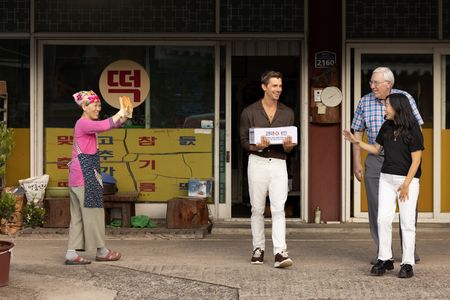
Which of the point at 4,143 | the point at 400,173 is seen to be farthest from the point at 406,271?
the point at 4,143

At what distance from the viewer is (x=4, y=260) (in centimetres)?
648

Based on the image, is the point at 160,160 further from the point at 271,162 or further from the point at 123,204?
the point at 271,162

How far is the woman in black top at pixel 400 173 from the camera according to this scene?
696 centimetres

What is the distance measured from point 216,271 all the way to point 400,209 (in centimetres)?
182

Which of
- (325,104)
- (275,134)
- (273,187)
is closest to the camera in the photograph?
(275,134)

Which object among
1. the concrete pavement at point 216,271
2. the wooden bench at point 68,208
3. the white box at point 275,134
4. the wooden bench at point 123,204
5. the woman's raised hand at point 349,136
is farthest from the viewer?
the wooden bench at point 123,204

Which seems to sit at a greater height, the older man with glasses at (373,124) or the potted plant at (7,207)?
the older man with glasses at (373,124)

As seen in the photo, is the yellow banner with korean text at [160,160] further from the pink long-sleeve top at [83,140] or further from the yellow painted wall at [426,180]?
the pink long-sleeve top at [83,140]

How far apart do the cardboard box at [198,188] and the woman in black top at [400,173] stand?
3.50m

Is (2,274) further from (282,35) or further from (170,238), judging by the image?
(282,35)

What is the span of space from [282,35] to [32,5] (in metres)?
3.35

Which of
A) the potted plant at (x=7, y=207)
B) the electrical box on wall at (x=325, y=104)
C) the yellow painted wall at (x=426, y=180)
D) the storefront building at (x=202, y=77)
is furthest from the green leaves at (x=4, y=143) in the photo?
the yellow painted wall at (x=426, y=180)

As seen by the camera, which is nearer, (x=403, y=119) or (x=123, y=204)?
(x=403, y=119)

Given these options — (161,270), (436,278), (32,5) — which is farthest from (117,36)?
(436,278)
